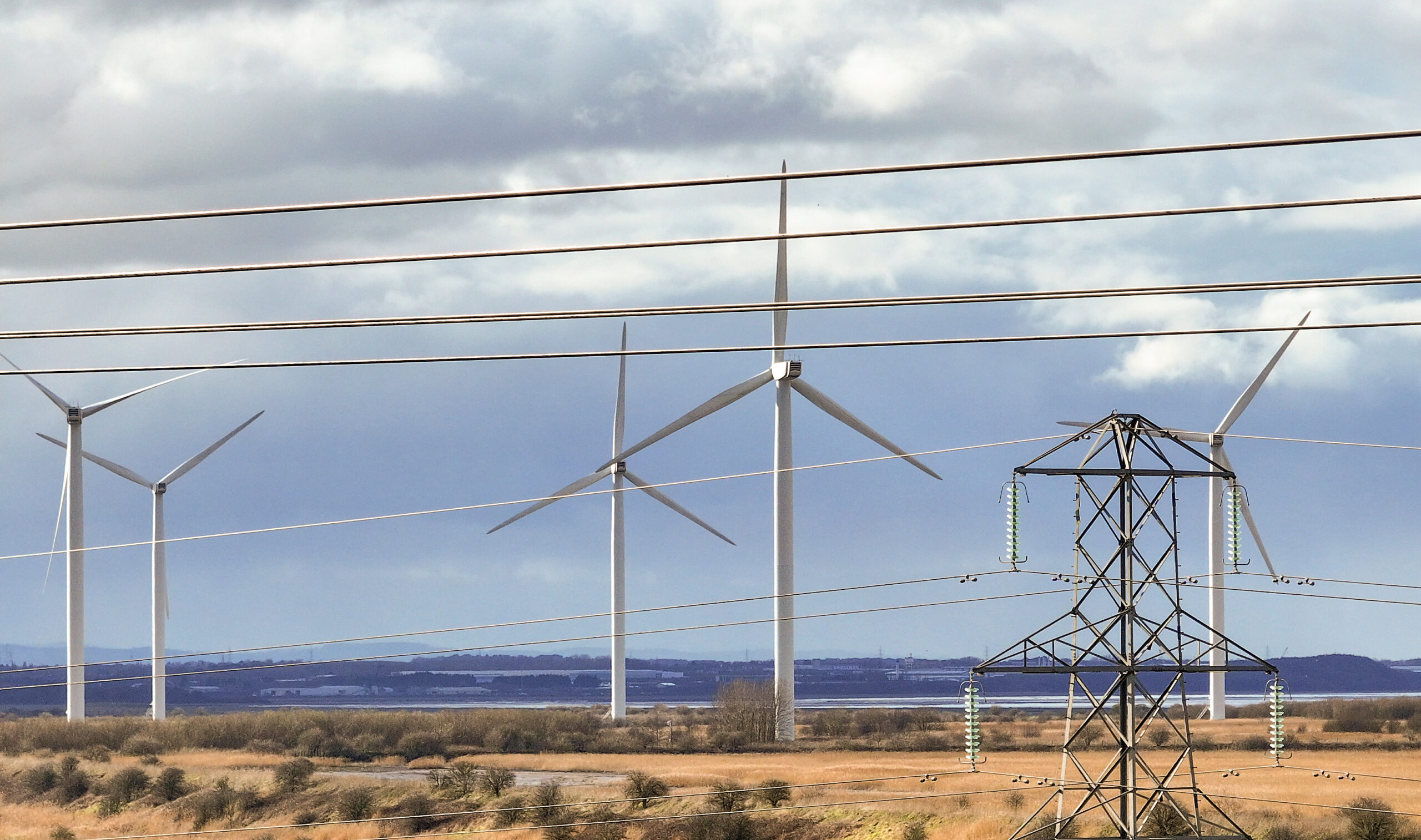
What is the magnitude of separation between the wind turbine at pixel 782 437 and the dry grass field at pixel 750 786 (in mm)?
6356

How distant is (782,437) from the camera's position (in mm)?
76562

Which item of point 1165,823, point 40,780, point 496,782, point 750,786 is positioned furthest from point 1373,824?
point 40,780

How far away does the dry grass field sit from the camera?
55.2 metres

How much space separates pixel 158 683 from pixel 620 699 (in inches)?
1173

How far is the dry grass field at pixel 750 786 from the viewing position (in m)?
55.2

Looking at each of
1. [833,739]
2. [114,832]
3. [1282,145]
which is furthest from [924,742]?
[1282,145]

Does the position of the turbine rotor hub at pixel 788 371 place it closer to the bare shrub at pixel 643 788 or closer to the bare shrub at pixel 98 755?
the bare shrub at pixel 643 788

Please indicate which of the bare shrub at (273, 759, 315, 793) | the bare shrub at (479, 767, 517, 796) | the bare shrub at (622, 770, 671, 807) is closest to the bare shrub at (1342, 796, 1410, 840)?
the bare shrub at (622, 770, 671, 807)

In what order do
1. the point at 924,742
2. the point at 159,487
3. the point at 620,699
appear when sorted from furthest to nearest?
the point at 620,699 → the point at 159,487 → the point at 924,742

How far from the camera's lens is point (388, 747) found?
87.9 meters

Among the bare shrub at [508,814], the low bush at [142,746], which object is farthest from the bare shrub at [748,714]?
the low bush at [142,746]

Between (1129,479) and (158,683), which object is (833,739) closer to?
(158,683)

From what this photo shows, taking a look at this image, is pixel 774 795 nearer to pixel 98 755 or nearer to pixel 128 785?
pixel 128 785

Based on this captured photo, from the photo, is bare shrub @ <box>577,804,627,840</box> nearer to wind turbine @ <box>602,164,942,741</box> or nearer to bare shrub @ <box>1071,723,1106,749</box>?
wind turbine @ <box>602,164,942,741</box>
